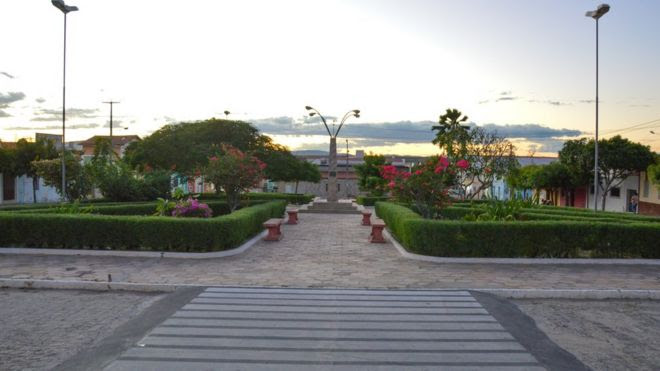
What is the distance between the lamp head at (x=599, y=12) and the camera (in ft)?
57.4

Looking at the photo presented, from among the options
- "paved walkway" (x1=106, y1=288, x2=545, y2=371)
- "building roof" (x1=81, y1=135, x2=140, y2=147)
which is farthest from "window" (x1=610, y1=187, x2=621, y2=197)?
"building roof" (x1=81, y1=135, x2=140, y2=147)

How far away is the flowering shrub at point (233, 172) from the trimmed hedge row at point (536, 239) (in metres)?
7.93

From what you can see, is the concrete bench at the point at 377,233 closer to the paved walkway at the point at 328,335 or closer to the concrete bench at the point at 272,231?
the concrete bench at the point at 272,231

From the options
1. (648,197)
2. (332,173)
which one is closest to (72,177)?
(332,173)

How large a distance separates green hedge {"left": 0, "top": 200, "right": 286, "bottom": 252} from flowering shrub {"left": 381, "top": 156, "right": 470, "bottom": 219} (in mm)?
5149

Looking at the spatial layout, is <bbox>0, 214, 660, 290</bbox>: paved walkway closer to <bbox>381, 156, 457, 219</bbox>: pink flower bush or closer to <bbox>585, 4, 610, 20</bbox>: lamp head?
<bbox>381, 156, 457, 219</bbox>: pink flower bush

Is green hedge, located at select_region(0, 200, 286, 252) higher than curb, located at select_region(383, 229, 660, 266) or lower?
higher

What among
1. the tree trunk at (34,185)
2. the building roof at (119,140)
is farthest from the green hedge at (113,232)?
the building roof at (119,140)

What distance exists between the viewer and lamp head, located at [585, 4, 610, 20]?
17.5 m

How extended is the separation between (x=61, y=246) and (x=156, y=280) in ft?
13.6

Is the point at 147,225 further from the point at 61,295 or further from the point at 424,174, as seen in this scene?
the point at 424,174

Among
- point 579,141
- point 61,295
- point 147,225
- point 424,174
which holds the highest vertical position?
point 579,141

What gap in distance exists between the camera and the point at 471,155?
3319 centimetres

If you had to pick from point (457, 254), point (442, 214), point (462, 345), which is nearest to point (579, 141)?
point (442, 214)
